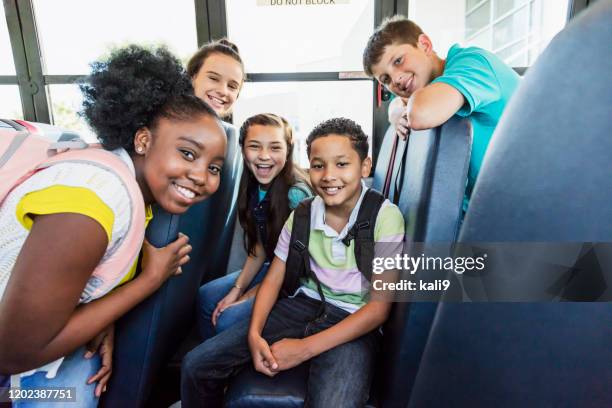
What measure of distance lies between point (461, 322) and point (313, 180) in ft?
1.87

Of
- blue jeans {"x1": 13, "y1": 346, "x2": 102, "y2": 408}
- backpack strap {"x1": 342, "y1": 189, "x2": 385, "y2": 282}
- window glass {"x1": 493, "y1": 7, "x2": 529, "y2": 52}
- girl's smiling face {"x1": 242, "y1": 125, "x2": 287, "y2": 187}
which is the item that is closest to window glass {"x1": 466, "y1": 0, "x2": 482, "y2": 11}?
window glass {"x1": 493, "y1": 7, "x2": 529, "y2": 52}

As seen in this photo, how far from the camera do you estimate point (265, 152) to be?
144cm

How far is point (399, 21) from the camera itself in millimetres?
1165

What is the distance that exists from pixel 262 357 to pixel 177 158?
0.51m

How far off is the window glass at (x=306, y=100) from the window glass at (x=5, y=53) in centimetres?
166

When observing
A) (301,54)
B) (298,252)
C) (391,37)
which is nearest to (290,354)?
(298,252)

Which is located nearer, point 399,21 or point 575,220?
point 575,220

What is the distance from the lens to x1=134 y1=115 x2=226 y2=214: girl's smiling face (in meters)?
0.73

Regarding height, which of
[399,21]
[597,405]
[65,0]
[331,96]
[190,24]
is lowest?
[597,405]

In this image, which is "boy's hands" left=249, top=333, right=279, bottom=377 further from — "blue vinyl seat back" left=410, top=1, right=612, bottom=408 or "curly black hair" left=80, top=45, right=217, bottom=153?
"curly black hair" left=80, top=45, right=217, bottom=153

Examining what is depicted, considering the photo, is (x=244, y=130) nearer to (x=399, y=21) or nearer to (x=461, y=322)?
(x=399, y=21)

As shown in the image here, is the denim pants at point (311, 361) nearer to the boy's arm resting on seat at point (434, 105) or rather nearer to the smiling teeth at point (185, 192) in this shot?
the smiling teeth at point (185, 192)

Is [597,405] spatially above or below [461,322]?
below

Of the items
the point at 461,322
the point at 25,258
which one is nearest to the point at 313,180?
the point at 461,322
